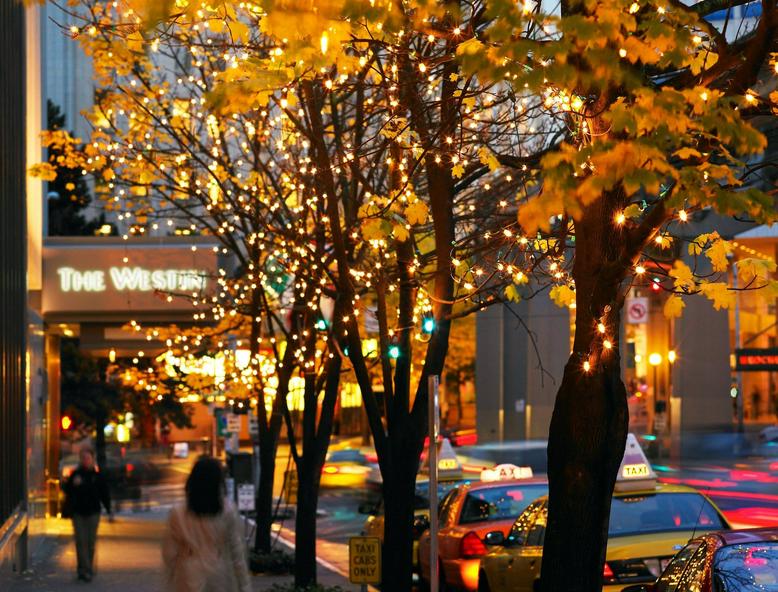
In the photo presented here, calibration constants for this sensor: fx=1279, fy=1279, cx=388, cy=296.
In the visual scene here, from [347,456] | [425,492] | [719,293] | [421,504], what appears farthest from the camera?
[347,456]

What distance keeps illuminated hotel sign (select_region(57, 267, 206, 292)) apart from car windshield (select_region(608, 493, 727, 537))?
1106cm

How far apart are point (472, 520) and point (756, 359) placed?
24.3m

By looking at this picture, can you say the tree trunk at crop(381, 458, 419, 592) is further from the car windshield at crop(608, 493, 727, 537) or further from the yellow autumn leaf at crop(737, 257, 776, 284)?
the yellow autumn leaf at crop(737, 257, 776, 284)

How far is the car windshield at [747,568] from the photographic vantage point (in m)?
7.56

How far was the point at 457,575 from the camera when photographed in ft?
48.4

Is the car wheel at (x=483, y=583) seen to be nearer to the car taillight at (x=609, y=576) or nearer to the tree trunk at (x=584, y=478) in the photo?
the car taillight at (x=609, y=576)

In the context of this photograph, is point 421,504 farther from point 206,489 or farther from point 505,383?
point 505,383

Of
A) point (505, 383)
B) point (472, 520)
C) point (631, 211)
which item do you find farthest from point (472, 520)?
point (505, 383)

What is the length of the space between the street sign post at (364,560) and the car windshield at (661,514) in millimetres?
2472

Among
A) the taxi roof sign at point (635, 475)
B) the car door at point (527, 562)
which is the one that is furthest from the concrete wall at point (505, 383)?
the car door at point (527, 562)

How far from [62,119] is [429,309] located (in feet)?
119

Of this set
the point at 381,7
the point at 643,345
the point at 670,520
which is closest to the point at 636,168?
the point at 381,7

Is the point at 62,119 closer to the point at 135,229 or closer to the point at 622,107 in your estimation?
the point at 135,229

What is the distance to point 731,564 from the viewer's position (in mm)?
7812
